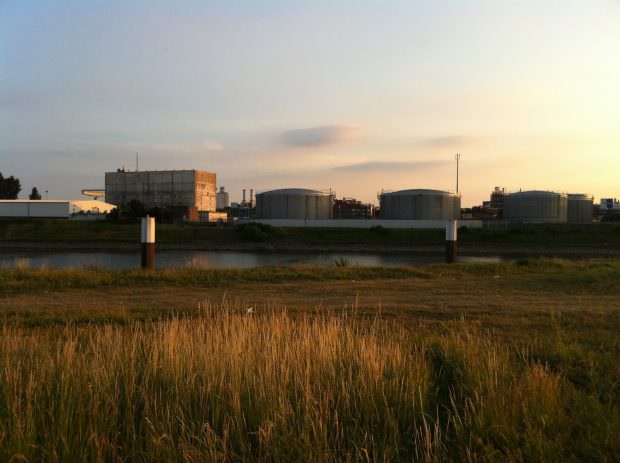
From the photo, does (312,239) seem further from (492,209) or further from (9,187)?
(9,187)

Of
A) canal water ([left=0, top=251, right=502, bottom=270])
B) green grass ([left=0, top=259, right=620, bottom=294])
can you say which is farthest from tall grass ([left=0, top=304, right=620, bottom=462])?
canal water ([left=0, top=251, right=502, bottom=270])

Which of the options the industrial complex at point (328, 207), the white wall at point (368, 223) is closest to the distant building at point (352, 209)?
the industrial complex at point (328, 207)

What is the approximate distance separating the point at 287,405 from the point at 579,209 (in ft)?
336

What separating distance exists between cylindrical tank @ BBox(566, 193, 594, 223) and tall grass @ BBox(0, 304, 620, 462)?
9823cm

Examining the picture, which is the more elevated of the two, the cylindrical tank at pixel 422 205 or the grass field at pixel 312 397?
the cylindrical tank at pixel 422 205

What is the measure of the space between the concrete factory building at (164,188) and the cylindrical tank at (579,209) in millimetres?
69661

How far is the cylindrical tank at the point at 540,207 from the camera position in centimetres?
8525

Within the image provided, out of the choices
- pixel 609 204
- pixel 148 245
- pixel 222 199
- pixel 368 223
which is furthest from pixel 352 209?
pixel 148 245

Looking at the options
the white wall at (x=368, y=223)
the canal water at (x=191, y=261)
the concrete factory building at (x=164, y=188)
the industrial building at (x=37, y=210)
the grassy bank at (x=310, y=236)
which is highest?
the concrete factory building at (x=164, y=188)

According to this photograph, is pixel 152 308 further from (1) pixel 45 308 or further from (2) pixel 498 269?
(2) pixel 498 269

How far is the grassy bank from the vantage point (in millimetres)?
62500

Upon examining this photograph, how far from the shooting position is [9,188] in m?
119

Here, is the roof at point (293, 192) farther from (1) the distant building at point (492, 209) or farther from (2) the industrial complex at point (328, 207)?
(1) the distant building at point (492, 209)

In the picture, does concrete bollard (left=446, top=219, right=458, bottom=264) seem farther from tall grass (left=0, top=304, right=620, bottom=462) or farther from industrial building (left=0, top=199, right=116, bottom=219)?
industrial building (left=0, top=199, right=116, bottom=219)
